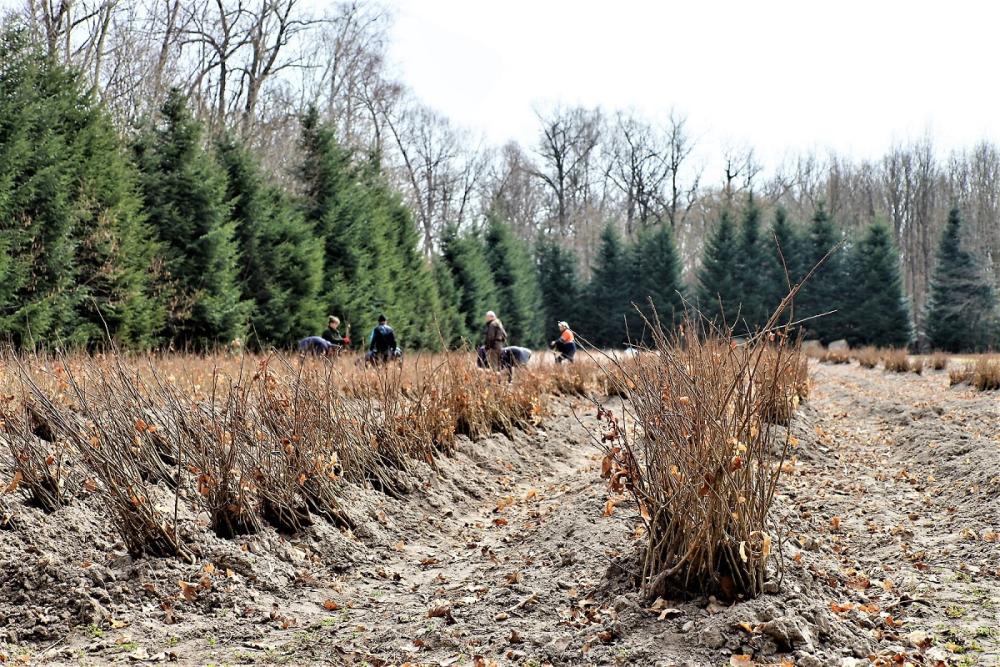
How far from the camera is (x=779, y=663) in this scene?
3.04m

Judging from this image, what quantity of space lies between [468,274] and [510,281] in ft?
12.7

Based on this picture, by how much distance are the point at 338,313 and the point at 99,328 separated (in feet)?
26.4

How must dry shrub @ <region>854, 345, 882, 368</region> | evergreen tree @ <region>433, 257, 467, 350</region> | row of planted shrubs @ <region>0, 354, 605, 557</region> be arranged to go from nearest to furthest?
row of planted shrubs @ <region>0, 354, 605, 557</region>, dry shrub @ <region>854, 345, 882, 368</region>, evergreen tree @ <region>433, 257, 467, 350</region>

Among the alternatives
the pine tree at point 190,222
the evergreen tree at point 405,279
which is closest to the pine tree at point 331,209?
the evergreen tree at point 405,279

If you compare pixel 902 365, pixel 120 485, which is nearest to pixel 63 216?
pixel 120 485

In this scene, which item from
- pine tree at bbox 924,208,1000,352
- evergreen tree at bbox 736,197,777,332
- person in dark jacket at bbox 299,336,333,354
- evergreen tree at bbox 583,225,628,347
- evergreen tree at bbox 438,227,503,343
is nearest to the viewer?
person in dark jacket at bbox 299,336,333,354

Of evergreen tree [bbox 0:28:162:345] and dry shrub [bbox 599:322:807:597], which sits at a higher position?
evergreen tree [bbox 0:28:162:345]

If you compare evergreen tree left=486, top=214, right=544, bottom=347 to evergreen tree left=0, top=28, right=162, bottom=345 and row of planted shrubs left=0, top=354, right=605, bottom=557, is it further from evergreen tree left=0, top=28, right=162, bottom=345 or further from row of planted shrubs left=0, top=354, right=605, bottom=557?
row of planted shrubs left=0, top=354, right=605, bottom=557

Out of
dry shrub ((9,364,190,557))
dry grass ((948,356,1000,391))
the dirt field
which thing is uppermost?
dry grass ((948,356,1000,391))

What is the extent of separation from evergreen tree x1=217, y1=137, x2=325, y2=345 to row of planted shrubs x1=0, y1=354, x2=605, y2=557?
12752 millimetres

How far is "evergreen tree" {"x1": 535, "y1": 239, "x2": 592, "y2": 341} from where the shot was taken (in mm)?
38250

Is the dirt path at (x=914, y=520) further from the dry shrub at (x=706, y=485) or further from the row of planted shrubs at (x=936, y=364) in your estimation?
the row of planted shrubs at (x=936, y=364)

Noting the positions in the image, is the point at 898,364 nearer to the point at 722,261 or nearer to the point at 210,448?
the point at 722,261

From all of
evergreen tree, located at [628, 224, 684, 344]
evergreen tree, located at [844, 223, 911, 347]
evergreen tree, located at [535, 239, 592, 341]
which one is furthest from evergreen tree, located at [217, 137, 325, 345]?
evergreen tree, located at [844, 223, 911, 347]
